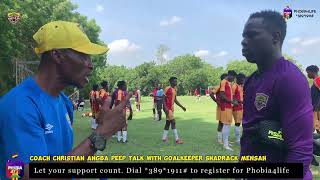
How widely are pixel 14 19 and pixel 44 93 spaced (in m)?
25.4

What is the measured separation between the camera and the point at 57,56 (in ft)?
7.85

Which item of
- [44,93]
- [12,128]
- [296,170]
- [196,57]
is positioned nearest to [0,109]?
[12,128]

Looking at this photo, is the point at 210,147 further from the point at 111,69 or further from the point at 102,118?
the point at 111,69

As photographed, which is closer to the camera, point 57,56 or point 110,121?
point 110,121

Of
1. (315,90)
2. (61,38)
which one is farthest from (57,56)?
(315,90)

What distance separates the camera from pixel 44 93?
234 cm

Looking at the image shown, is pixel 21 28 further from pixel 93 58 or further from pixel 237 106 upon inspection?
pixel 237 106

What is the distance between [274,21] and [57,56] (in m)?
1.50

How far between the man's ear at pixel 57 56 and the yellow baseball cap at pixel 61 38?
3cm
